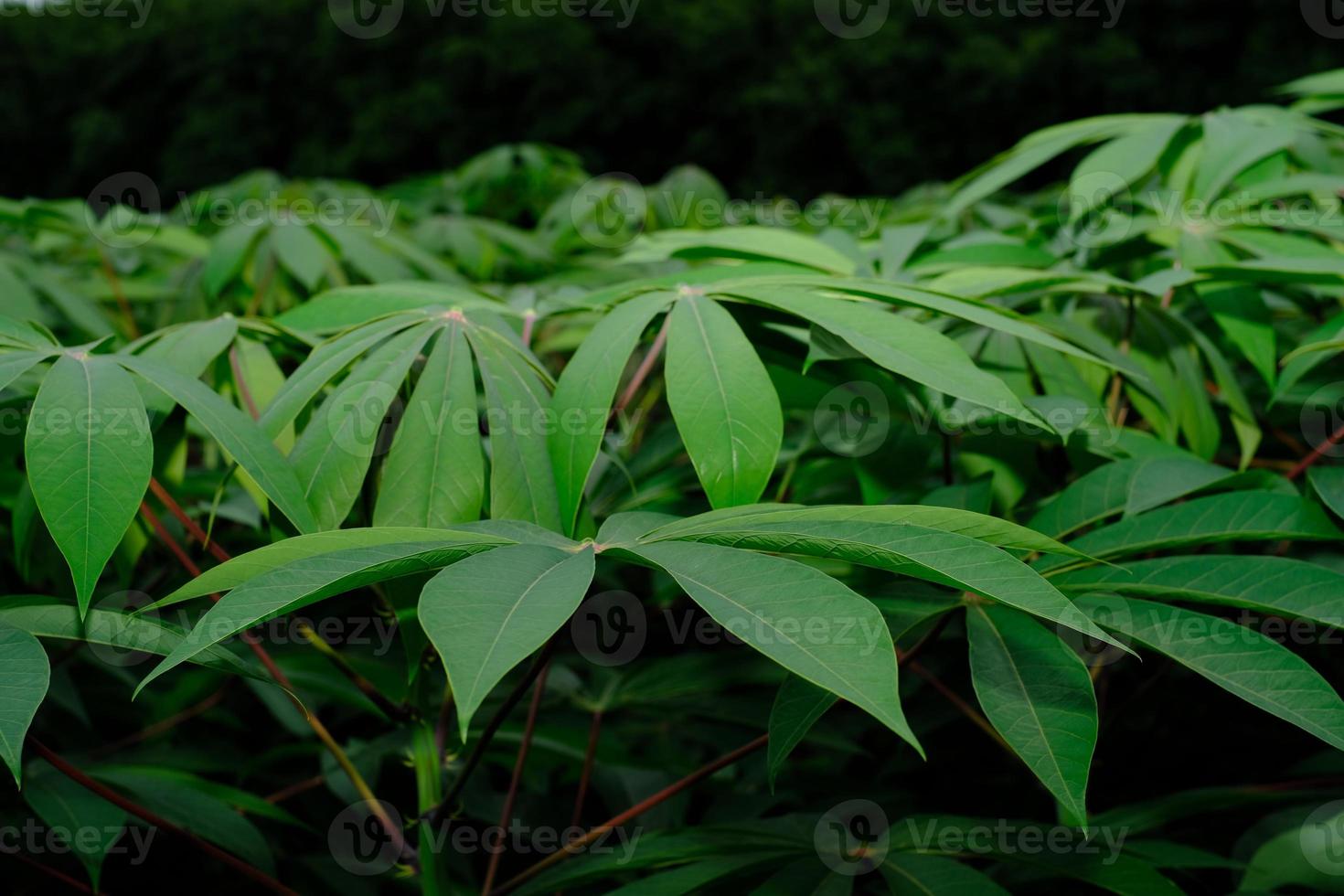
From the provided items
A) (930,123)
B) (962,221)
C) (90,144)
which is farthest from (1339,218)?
(90,144)

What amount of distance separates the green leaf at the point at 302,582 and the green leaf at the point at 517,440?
108mm

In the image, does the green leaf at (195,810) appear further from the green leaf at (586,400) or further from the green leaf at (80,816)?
the green leaf at (586,400)

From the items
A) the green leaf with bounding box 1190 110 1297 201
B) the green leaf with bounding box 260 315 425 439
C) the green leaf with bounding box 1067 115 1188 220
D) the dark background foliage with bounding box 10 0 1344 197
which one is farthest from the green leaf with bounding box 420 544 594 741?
the dark background foliage with bounding box 10 0 1344 197

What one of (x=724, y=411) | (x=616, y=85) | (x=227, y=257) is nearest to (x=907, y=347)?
(x=724, y=411)

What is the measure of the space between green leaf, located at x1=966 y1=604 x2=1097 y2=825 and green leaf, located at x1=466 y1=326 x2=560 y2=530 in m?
0.27

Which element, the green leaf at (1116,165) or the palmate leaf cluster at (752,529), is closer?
the palmate leaf cluster at (752,529)

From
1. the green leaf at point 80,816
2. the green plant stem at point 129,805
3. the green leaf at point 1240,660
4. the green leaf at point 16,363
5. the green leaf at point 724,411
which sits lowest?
the green leaf at point 80,816

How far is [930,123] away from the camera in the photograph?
6.72 m

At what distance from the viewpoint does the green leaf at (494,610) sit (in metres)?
0.36

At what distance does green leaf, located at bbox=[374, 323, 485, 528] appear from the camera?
22.2 inches

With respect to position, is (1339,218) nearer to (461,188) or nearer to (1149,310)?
(1149,310)

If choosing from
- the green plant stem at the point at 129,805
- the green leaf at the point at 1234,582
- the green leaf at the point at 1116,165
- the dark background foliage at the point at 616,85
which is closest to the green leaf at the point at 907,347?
the green leaf at the point at 1234,582

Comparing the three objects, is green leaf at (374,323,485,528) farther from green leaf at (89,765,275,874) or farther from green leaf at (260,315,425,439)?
green leaf at (89,765,275,874)

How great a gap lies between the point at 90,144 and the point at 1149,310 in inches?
383
